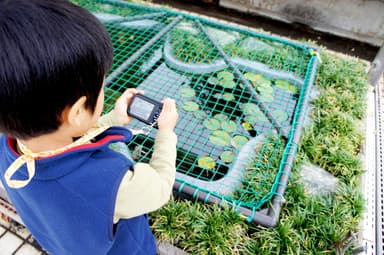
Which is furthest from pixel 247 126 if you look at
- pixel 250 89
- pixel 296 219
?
pixel 296 219

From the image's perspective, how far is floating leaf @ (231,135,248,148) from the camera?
2.47 m

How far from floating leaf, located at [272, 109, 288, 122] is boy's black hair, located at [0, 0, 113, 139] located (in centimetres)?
204

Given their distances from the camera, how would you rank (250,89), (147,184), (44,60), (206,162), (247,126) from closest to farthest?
(44,60) < (147,184) < (206,162) < (247,126) < (250,89)

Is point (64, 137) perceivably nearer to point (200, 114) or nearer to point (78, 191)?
point (78, 191)

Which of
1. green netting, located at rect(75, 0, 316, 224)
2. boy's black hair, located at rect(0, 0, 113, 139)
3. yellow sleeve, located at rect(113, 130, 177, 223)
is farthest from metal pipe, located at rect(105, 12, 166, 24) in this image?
boy's black hair, located at rect(0, 0, 113, 139)

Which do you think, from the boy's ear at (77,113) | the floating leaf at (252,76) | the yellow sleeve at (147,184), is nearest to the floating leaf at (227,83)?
the floating leaf at (252,76)

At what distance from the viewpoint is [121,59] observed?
10.0ft

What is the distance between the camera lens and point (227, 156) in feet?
7.84

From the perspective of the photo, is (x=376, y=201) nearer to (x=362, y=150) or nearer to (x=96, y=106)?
(x=362, y=150)

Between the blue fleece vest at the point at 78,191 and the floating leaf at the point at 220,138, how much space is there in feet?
5.02

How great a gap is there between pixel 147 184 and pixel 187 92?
6.43 ft

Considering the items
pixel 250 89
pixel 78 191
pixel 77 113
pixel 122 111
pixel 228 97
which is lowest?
pixel 228 97

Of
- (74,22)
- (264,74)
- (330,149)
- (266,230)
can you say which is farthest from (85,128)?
(264,74)

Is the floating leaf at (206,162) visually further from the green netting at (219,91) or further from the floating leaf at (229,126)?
the floating leaf at (229,126)
